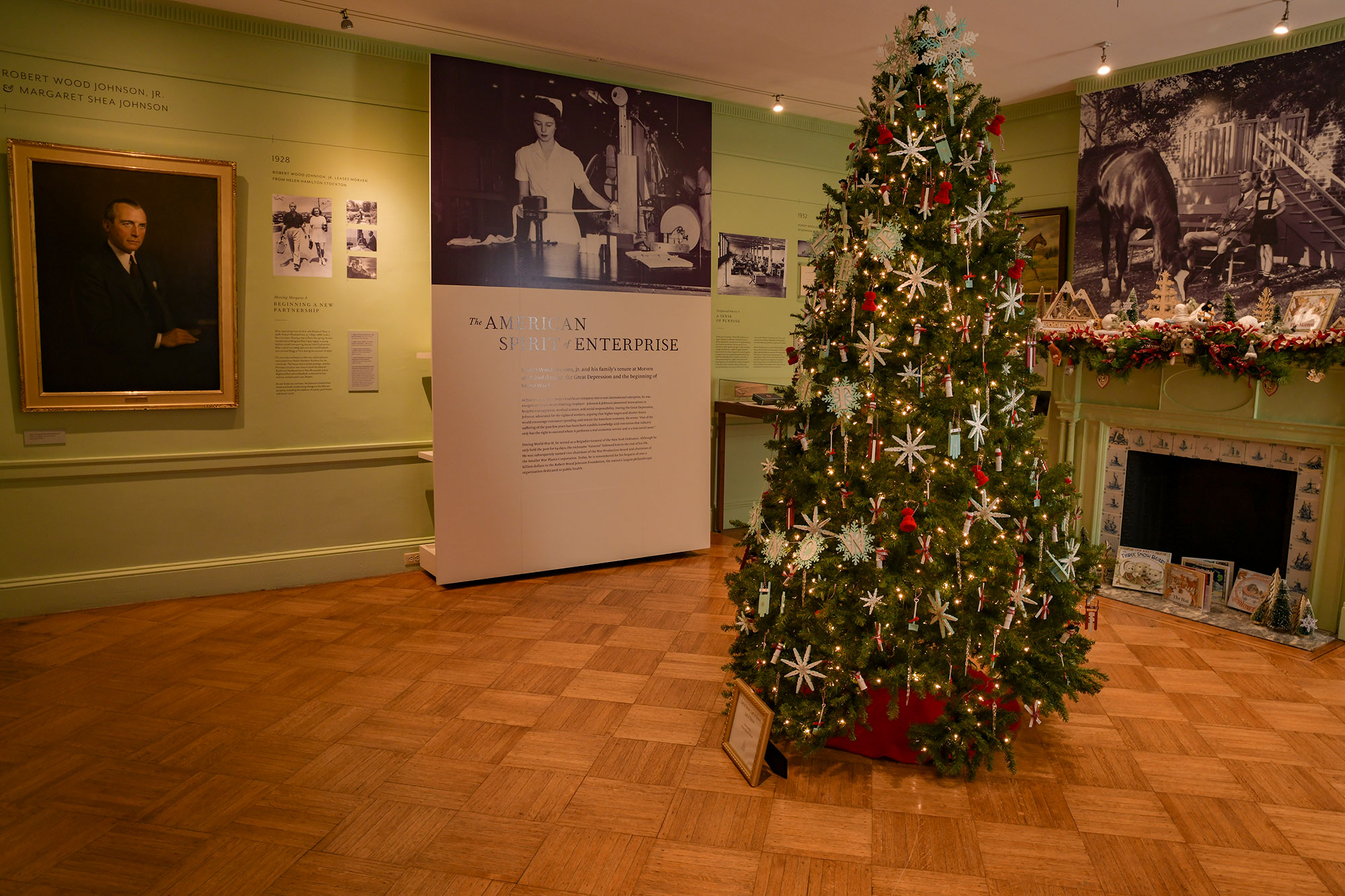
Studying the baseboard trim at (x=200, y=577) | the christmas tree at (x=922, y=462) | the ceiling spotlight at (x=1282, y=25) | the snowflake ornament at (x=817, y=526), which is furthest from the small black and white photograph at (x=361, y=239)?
the ceiling spotlight at (x=1282, y=25)

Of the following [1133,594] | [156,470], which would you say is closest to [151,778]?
[156,470]

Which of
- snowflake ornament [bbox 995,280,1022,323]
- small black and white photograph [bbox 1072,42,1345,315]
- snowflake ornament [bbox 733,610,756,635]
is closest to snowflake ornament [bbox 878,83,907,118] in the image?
snowflake ornament [bbox 995,280,1022,323]

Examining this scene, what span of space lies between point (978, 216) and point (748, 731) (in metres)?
1.89

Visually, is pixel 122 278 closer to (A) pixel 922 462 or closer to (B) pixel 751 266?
(B) pixel 751 266

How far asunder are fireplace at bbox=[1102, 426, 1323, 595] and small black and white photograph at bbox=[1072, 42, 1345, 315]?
0.84 m

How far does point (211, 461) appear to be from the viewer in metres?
4.39

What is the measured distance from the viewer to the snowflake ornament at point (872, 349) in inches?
103

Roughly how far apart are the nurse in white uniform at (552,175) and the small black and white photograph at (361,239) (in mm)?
899

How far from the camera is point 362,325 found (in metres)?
4.70

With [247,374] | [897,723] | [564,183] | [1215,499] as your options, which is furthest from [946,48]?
[247,374]

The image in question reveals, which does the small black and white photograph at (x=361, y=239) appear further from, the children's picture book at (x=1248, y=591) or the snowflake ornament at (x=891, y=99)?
the children's picture book at (x=1248, y=591)

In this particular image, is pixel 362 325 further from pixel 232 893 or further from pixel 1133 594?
pixel 1133 594

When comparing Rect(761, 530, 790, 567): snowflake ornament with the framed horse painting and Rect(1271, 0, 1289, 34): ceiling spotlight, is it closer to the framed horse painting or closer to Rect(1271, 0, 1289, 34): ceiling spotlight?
the framed horse painting

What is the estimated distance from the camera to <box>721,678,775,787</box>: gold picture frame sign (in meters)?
2.62
